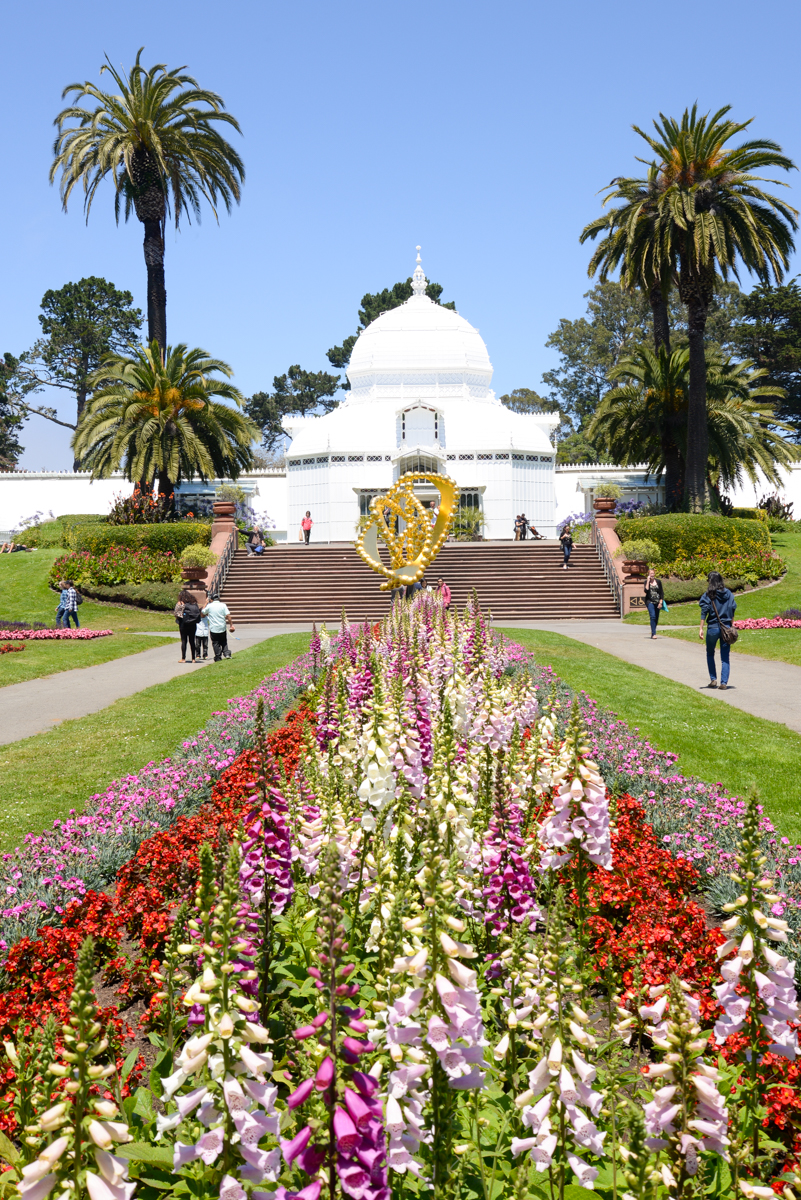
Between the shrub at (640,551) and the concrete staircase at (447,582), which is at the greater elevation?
the shrub at (640,551)

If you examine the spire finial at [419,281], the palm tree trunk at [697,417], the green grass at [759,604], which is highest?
the spire finial at [419,281]

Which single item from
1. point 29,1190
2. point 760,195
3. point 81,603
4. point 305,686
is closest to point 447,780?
point 29,1190

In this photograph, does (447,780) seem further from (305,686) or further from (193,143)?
(193,143)

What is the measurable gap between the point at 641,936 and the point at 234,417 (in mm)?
36594

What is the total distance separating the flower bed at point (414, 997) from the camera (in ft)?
6.57

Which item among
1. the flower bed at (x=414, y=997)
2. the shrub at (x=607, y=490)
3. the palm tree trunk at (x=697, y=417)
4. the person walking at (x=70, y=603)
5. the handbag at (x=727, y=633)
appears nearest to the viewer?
the flower bed at (x=414, y=997)

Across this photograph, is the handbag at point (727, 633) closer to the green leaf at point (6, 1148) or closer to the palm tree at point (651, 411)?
the green leaf at point (6, 1148)

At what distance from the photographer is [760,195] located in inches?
1310

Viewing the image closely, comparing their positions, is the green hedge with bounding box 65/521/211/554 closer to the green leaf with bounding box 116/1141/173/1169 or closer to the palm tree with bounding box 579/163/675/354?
the palm tree with bounding box 579/163/675/354

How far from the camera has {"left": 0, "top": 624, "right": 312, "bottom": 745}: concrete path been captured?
13812mm

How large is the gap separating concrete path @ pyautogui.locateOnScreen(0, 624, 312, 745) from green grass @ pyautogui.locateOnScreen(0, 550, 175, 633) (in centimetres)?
635

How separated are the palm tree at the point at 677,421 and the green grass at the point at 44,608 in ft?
67.8

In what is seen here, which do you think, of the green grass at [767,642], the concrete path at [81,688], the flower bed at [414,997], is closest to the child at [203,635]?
the concrete path at [81,688]

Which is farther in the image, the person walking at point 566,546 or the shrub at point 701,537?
the person walking at point 566,546
